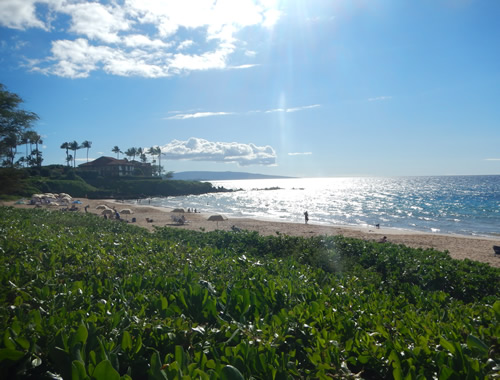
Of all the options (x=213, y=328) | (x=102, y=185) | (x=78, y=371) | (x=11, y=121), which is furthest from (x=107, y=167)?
(x=78, y=371)

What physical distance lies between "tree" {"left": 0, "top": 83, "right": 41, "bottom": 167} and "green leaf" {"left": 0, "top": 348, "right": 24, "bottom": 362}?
7.60 meters

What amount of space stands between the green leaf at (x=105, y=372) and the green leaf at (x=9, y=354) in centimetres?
65

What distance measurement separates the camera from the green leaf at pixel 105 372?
5.37 feet

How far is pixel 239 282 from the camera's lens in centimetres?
388

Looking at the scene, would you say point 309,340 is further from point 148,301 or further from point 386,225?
point 386,225

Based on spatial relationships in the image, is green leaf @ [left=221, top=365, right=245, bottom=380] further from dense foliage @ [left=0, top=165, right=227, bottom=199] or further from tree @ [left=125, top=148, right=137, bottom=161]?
tree @ [left=125, top=148, right=137, bottom=161]

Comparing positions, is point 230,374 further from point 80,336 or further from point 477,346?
point 477,346

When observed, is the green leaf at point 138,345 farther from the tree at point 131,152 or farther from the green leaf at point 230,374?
the tree at point 131,152

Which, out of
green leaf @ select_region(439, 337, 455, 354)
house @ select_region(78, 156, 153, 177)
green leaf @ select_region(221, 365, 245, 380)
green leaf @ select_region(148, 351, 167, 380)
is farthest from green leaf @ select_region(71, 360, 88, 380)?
house @ select_region(78, 156, 153, 177)

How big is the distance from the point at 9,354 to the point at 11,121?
7.94 m

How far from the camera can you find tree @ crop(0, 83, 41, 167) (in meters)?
7.76

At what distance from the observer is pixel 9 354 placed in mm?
1921

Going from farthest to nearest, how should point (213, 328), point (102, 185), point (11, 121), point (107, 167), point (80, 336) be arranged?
point (107, 167), point (102, 185), point (11, 121), point (213, 328), point (80, 336)

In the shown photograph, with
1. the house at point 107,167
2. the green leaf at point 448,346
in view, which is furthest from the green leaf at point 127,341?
the house at point 107,167
